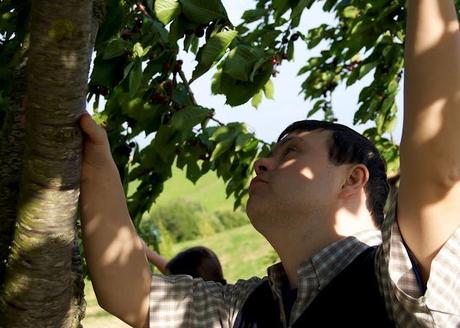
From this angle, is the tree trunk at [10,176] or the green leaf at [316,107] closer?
the tree trunk at [10,176]

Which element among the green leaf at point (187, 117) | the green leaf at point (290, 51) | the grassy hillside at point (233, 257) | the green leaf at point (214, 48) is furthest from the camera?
the grassy hillside at point (233, 257)

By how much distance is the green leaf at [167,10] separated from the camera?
2.06m

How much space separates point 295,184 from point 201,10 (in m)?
0.53

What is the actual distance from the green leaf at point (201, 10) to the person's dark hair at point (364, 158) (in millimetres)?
383

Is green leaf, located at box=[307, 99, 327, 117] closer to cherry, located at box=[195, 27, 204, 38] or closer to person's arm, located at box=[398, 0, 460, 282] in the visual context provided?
cherry, located at box=[195, 27, 204, 38]

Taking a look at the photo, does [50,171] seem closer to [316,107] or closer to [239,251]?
[316,107]

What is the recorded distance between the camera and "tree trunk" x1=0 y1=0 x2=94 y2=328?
1.50 m

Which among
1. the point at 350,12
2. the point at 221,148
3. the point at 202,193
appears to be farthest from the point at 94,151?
the point at 202,193

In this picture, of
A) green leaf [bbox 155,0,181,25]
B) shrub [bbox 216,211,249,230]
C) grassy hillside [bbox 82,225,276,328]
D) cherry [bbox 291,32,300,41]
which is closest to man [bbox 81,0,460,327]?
green leaf [bbox 155,0,181,25]

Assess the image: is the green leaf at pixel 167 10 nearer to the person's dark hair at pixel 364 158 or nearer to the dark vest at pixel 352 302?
the person's dark hair at pixel 364 158

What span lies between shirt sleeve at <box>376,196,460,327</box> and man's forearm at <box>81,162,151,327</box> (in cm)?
71

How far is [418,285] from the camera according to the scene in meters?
1.49

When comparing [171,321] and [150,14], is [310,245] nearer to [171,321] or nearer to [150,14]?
[171,321]

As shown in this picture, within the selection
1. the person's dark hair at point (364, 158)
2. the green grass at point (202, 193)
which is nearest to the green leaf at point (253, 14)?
the person's dark hair at point (364, 158)
